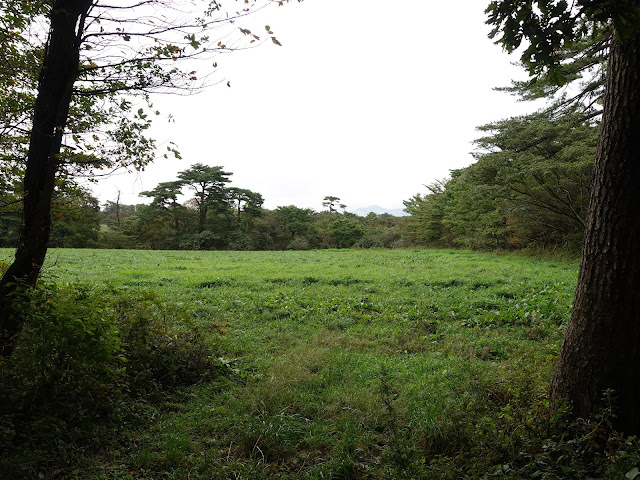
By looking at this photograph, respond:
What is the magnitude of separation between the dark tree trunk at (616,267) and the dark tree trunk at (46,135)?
5.12 m

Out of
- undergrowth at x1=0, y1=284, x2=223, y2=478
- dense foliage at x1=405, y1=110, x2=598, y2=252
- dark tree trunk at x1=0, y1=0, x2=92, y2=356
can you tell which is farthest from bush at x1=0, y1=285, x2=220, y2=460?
dense foliage at x1=405, y1=110, x2=598, y2=252

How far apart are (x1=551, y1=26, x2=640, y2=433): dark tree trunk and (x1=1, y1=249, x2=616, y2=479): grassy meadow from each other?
0.56 metres

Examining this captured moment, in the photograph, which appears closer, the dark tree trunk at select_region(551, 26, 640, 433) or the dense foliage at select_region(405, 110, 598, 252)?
the dark tree trunk at select_region(551, 26, 640, 433)

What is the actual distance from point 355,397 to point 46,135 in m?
4.39

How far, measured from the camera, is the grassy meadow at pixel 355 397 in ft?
9.32

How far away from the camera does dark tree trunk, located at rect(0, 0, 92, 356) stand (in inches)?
138

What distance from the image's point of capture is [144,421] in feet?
11.6

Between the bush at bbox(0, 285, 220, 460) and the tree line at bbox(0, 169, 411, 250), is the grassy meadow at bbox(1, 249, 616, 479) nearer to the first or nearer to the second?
the bush at bbox(0, 285, 220, 460)

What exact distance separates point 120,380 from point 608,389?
466cm

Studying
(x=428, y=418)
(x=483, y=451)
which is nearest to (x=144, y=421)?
(x=428, y=418)

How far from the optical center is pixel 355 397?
394cm

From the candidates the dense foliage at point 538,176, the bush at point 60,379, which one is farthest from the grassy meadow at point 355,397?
the dense foliage at point 538,176

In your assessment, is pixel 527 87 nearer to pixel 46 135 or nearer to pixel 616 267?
pixel 616 267

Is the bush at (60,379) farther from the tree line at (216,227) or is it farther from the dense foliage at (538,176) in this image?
the tree line at (216,227)
